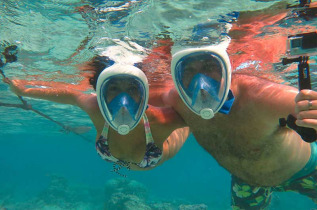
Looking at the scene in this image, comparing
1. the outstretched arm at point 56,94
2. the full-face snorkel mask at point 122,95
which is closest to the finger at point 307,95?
the full-face snorkel mask at point 122,95

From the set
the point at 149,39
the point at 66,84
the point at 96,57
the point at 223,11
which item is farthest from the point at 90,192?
the point at 223,11

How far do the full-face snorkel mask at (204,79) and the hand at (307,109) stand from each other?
1078mm

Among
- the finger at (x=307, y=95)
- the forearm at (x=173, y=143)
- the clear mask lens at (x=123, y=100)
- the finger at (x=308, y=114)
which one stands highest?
the finger at (x=307, y=95)

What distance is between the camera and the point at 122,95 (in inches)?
163

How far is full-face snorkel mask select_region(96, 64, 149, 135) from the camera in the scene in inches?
155

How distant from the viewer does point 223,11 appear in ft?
18.6

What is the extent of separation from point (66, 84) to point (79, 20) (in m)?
8.58

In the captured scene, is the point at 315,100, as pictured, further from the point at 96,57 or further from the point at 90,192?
the point at 90,192

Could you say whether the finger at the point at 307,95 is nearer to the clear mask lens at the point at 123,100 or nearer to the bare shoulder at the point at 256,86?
the bare shoulder at the point at 256,86

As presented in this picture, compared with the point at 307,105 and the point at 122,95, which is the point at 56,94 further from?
the point at 307,105

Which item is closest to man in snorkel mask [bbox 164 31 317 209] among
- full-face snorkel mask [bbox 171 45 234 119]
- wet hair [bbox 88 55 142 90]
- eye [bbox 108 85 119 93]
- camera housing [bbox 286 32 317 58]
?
full-face snorkel mask [bbox 171 45 234 119]

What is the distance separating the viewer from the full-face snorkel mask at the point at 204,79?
3406mm

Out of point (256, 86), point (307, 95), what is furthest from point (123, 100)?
point (307, 95)

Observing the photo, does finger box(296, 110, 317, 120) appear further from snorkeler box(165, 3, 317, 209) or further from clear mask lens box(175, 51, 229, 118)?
clear mask lens box(175, 51, 229, 118)
